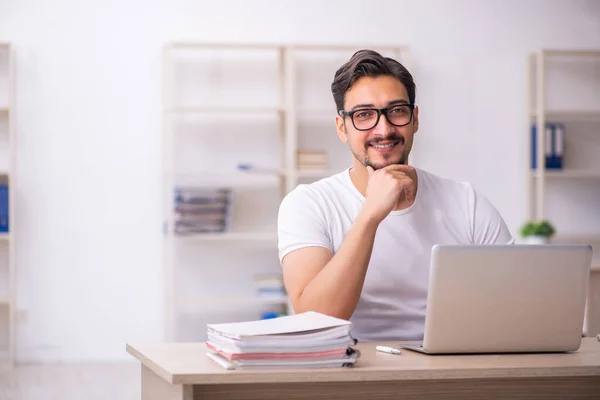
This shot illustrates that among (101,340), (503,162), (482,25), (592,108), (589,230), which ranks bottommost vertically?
(101,340)

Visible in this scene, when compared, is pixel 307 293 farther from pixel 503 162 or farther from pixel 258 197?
pixel 503 162

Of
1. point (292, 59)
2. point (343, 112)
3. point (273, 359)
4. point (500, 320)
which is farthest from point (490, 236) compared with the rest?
point (292, 59)

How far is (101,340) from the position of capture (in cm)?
534

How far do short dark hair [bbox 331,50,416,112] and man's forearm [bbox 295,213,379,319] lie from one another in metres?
0.45

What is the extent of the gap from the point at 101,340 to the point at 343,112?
3567mm

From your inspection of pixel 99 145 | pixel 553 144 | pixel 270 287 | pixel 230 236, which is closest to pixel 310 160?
pixel 230 236

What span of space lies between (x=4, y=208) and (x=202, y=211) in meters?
1.15

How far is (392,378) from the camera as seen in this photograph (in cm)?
146

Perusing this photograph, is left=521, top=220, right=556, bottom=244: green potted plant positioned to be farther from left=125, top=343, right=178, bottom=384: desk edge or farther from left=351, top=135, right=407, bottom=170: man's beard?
left=125, top=343, right=178, bottom=384: desk edge

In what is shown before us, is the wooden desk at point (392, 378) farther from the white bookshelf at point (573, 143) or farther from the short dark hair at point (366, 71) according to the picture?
the white bookshelf at point (573, 143)

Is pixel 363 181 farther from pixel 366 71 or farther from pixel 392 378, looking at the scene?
pixel 392 378

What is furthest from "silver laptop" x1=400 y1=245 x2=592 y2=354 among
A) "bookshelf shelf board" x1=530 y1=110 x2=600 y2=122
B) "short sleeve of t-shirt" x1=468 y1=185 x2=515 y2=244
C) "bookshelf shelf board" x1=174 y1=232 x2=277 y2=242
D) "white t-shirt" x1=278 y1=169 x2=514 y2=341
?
"bookshelf shelf board" x1=530 y1=110 x2=600 y2=122

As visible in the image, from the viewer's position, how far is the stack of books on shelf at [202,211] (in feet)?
16.6

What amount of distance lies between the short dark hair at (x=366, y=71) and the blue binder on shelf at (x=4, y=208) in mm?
3321
